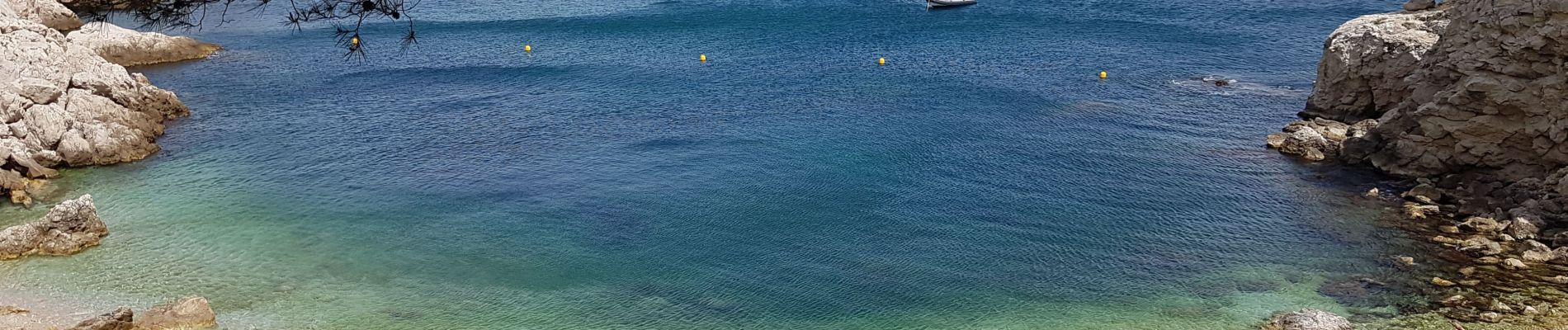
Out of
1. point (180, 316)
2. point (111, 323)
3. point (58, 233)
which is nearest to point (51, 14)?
point (58, 233)

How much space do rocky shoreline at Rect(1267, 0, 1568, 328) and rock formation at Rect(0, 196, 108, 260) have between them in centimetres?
2285

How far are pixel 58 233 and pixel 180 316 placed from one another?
5.68 m

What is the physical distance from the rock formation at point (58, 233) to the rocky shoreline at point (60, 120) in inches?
0.6

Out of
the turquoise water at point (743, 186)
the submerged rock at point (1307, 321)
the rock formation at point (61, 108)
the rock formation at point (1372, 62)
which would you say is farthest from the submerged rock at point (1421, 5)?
the rock formation at point (61, 108)

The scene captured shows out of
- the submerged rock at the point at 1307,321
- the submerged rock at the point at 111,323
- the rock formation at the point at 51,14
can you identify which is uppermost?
the rock formation at the point at 51,14

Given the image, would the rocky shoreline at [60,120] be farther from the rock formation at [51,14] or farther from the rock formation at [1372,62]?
the rock formation at [1372,62]

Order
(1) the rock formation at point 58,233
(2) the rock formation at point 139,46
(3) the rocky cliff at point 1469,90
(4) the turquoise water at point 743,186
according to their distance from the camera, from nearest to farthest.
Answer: (4) the turquoise water at point 743,186 < (1) the rock formation at point 58,233 < (3) the rocky cliff at point 1469,90 < (2) the rock formation at point 139,46

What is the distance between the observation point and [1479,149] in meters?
22.9

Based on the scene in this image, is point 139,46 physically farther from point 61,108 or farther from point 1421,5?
point 1421,5

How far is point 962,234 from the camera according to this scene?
22969 mm

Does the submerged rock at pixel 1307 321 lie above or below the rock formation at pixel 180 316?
below

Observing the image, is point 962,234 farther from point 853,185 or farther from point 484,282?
point 484,282

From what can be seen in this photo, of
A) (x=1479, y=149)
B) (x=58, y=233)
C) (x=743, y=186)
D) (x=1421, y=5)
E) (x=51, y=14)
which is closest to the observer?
(x=58, y=233)

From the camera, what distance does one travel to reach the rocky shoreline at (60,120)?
70.8 feet
